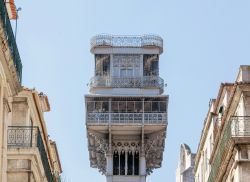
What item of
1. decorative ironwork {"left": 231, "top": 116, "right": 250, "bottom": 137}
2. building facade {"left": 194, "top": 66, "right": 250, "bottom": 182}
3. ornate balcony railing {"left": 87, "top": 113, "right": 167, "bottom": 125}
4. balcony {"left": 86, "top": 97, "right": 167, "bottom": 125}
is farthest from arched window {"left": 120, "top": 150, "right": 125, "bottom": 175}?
decorative ironwork {"left": 231, "top": 116, "right": 250, "bottom": 137}

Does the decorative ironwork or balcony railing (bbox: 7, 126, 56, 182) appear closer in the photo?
the decorative ironwork

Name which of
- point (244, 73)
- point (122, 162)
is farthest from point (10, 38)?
point (122, 162)

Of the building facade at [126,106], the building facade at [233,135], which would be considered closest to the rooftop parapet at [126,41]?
the building facade at [126,106]

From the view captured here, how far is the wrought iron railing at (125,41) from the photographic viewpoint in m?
→ 125

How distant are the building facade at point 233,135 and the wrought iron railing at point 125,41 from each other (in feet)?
226

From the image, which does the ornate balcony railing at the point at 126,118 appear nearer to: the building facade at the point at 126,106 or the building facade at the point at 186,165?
the building facade at the point at 126,106

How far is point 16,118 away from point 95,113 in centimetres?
7433

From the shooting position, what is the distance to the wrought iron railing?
12475 centimetres

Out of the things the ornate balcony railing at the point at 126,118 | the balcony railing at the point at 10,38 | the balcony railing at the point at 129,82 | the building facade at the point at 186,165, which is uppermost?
the balcony railing at the point at 129,82

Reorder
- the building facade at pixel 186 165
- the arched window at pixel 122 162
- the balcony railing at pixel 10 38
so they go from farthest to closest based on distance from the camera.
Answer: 1. the arched window at pixel 122 162
2. the building facade at pixel 186 165
3. the balcony railing at pixel 10 38

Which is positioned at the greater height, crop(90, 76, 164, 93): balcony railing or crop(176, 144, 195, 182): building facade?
crop(90, 76, 164, 93): balcony railing

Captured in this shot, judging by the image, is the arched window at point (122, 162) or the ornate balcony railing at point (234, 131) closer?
the ornate balcony railing at point (234, 131)

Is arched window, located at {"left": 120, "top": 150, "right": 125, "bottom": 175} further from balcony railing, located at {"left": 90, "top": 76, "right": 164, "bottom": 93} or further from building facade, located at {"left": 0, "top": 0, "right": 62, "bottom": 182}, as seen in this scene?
building facade, located at {"left": 0, "top": 0, "right": 62, "bottom": 182}

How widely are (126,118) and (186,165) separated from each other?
9921mm
